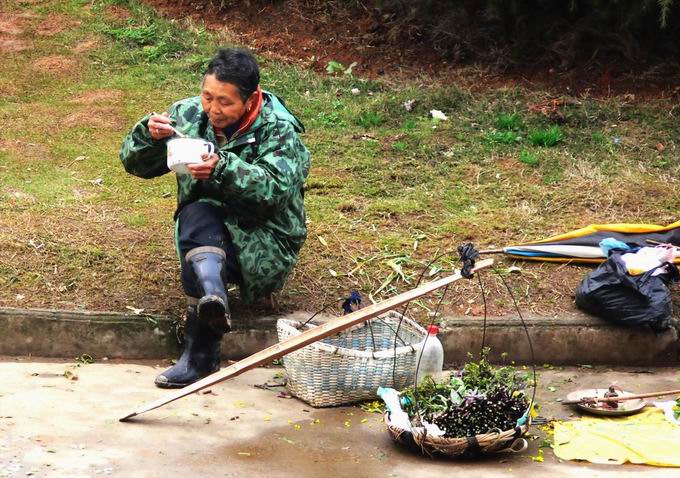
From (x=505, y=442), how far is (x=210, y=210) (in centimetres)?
175

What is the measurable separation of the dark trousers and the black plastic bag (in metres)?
1.87

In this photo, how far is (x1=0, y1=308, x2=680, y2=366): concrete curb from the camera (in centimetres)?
536

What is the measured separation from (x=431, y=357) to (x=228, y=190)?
1.18 m

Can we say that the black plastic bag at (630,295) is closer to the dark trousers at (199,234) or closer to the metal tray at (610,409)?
the metal tray at (610,409)

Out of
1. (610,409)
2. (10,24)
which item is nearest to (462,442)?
(610,409)

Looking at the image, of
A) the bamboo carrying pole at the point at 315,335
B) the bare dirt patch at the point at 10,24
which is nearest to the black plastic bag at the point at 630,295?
the bamboo carrying pole at the point at 315,335

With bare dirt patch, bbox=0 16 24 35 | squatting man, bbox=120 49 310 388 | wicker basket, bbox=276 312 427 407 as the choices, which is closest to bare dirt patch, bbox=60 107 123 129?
bare dirt patch, bbox=0 16 24 35

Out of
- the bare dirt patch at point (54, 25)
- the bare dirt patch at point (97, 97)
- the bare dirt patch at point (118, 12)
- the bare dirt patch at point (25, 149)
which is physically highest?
the bare dirt patch at point (118, 12)

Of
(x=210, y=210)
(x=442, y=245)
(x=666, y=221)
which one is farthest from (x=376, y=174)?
(x=210, y=210)

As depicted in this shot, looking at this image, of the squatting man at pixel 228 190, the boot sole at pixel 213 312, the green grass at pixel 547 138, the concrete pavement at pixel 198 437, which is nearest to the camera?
the concrete pavement at pixel 198 437

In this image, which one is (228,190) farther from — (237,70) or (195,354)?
(195,354)

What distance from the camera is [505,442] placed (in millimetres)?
4270

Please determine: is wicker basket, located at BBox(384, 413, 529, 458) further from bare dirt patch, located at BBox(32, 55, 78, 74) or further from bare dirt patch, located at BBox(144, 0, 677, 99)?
bare dirt patch, located at BBox(32, 55, 78, 74)

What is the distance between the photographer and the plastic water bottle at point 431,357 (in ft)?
16.3
